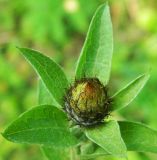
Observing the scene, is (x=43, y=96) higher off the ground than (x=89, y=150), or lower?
higher

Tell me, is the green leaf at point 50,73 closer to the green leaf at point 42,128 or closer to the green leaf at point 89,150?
the green leaf at point 42,128

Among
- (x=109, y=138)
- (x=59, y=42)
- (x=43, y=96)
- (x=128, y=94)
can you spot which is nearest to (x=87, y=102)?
(x=109, y=138)

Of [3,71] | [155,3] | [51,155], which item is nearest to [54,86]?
[51,155]

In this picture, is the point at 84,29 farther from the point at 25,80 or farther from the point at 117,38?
the point at 25,80

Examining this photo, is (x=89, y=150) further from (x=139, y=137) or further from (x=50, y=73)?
(x=50, y=73)

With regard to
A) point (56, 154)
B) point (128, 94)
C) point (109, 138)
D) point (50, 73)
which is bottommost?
point (56, 154)

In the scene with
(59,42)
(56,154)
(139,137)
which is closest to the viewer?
(139,137)

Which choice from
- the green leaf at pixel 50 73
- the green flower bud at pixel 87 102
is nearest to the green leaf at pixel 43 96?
the green leaf at pixel 50 73
